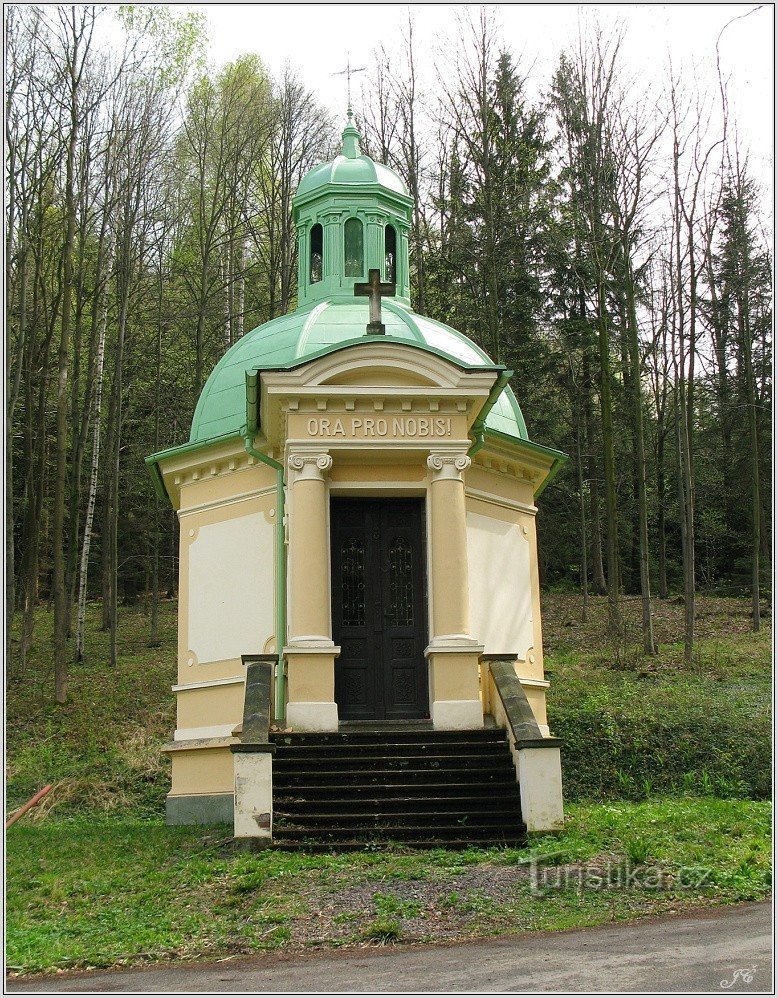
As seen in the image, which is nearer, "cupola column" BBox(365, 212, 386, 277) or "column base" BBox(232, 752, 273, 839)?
"column base" BBox(232, 752, 273, 839)

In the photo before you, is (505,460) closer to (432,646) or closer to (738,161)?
(432,646)

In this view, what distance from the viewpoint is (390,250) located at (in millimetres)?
18109

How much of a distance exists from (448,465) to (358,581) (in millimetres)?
1939

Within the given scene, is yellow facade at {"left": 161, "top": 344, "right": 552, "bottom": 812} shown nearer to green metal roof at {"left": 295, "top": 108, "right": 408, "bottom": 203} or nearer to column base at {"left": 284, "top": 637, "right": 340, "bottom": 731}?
column base at {"left": 284, "top": 637, "right": 340, "bottom": 731}

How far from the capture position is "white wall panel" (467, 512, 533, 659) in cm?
1461

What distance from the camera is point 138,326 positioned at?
95.2 ft

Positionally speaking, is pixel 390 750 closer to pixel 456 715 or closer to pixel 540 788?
pixel 456 715

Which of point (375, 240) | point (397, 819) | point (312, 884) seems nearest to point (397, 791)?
point (397, 819)

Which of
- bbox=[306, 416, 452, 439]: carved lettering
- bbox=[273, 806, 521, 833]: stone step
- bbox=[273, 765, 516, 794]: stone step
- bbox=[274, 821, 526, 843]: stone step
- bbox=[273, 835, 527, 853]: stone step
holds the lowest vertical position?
bbox=[273, 835, 527, 853]: stone step

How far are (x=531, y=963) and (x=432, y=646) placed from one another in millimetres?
5449

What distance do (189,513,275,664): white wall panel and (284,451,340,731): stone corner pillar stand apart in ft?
7.58

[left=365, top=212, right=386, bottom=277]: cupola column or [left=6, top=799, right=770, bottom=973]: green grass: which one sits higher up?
[left=365, top=212, right=386, bottom=277]: cupola column

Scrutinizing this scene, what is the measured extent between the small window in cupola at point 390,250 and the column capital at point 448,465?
647 cm

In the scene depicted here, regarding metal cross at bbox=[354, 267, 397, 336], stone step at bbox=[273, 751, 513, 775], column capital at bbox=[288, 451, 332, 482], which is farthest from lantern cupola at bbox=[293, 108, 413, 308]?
stone step at bbox=[273, 751, 513, 775]
